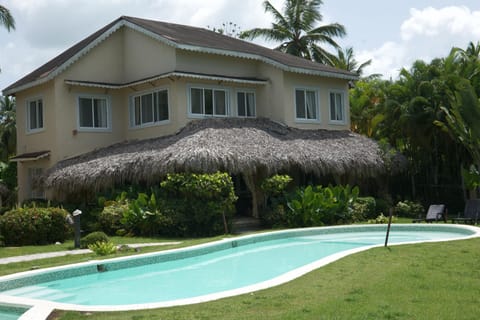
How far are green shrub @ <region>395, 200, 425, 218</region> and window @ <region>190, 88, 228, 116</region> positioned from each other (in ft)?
25.9

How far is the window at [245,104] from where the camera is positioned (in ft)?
84.9

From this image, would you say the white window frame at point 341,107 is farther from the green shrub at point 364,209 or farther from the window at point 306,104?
the green shrub at point 364,209

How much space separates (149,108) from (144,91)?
0.72 meters

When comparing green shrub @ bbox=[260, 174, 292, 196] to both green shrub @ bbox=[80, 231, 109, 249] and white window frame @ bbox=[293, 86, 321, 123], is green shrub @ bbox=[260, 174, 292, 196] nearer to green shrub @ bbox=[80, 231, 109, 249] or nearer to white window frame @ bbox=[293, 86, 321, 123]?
white window frame @ bbox=[293, 86, 321, 123]

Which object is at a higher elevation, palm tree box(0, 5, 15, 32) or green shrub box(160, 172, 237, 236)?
palm tree box(0, 5, 15, 32)

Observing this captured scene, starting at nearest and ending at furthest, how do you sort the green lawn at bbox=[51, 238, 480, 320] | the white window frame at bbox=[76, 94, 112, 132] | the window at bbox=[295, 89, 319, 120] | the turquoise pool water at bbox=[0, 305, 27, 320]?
the green lawn at bbox=[51, 238, 480, 320], the turquoise pool water at bbox=[0, 305, 27, 320], the white window frame at bbox=[76, 94, 112, 132], the window at bbox=[295, 89, 319, 120]

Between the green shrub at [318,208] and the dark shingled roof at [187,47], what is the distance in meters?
6.23

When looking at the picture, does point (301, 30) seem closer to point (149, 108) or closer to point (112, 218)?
point (149, 108)

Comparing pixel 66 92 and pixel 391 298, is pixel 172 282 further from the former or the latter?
pixel 66 92

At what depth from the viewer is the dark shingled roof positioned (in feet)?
79.5

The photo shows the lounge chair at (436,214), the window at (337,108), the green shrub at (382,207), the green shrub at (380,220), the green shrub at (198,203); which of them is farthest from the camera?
the window at (337,108)

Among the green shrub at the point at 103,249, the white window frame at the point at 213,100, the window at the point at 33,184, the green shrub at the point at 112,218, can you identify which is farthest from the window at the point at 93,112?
the green shrub at the point at 103,249

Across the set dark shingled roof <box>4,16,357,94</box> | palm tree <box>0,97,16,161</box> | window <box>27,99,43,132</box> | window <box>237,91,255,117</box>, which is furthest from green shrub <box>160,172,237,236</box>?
palm tree <box>0,97,16,161</box>

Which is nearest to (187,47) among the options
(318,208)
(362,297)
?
(318,208)
